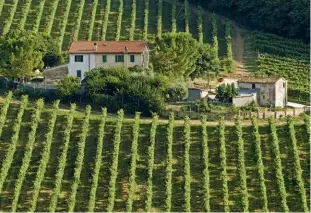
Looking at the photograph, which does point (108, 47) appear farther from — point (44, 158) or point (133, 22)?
point (133, 22)

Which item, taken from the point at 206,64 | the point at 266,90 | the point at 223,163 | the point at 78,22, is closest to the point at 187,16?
the point at 78,22

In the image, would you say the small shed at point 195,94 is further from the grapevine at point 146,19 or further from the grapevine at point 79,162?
the grapevine at point 146,19

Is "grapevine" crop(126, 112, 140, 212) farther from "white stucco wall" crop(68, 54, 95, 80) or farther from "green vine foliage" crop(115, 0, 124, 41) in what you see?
"green vine foliage" crop(115, 0, 124, 41)

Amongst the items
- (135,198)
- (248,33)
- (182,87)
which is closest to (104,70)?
(182,87)

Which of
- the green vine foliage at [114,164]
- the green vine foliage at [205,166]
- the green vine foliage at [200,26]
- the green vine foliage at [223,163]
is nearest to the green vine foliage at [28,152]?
the green vine foliage at [114,164]

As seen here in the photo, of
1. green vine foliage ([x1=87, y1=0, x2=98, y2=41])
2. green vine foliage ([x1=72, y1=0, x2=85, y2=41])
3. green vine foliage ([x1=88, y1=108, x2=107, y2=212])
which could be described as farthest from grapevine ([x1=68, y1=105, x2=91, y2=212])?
green vine foliage ([x1=72, y1=0, x2=85, y2=41])

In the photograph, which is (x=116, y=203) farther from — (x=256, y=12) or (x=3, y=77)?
(x=256, y=12)
